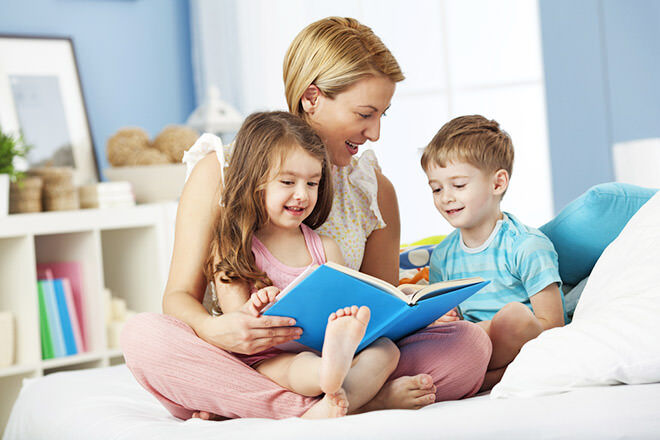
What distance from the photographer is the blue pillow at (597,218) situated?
141 cm

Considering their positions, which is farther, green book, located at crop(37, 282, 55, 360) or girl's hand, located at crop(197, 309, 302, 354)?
green book, located at crop(37, 282, 55, 360)

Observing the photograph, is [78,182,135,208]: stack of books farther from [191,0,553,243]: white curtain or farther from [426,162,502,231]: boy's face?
[426,162,502,231]: boy's face

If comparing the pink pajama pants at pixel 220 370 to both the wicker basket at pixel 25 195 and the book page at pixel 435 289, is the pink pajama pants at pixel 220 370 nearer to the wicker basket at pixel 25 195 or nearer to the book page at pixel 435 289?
the book page at pixel 435 289

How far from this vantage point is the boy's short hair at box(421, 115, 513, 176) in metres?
1.44

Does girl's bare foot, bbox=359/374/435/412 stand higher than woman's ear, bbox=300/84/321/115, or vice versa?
woman's ear, bbox=300/84/321/115

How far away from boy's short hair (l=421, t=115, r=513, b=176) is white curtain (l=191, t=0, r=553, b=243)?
144 centimetres

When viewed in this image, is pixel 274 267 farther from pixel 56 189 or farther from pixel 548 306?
pixel 56 189

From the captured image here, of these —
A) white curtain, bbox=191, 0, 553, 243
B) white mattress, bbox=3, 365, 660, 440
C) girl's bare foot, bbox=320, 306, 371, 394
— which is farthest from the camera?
white curtain, bbox=191, 0, 553, 243

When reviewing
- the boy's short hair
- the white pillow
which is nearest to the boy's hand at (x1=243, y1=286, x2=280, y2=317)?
the white pillow

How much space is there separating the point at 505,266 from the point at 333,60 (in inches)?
19.5

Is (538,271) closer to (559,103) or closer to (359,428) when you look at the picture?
(359,428)

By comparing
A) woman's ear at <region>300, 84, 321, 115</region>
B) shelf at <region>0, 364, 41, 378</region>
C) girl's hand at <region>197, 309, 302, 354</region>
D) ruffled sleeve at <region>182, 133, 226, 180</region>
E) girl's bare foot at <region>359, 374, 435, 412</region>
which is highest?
woman's ear at <region>300, 84, 321, 115</region>

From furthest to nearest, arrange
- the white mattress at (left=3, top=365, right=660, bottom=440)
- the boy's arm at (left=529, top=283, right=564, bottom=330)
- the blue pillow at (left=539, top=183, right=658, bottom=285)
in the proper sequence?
1. the blue pillow at (left=539, top=183, right=658, bottom=285)
2. the boy's arm at (left=529, top=283, right=564, bottom=330)
3. the white mattress at (left=3, top=365, right=660, bottom=440)

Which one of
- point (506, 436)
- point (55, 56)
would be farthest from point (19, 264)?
point (506, 436)
